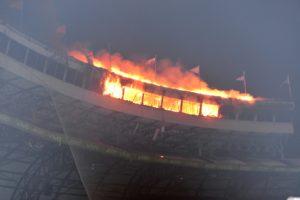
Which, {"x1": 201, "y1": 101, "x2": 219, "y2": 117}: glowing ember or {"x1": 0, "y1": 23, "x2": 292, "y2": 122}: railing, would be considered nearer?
{"x1": 0, "y1": 23, "x2": 292, "y2": 122}: railing

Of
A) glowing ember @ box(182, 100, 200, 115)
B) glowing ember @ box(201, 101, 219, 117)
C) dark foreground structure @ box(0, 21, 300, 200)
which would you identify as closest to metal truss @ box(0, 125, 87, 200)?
dark foreground structure @ box(0, 21, 300, 200)

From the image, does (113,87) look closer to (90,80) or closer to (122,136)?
(90,80)

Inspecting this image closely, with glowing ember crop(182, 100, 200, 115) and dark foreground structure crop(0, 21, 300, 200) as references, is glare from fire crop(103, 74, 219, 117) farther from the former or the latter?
dark foreground structure crop(0, 21, 300, 200)

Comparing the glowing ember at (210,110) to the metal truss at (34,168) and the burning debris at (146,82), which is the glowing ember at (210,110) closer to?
the burning debris at (146,82)

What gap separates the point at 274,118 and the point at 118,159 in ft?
85.4

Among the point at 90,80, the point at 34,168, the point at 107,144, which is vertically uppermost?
the point at 90,80

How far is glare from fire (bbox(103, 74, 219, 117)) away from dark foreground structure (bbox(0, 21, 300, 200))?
1763mm

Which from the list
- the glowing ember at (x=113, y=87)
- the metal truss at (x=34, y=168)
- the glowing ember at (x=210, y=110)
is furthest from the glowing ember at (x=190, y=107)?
the metal truss at (x=34, y=168)

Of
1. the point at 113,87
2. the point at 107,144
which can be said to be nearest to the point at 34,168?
the point at 107,144

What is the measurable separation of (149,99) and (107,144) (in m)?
17.7

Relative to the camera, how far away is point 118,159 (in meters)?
21.2

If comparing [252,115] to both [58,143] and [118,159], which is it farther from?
[58,143]

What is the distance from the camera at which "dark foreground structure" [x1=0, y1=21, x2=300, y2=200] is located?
2061cm

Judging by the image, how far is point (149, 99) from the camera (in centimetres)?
3841
